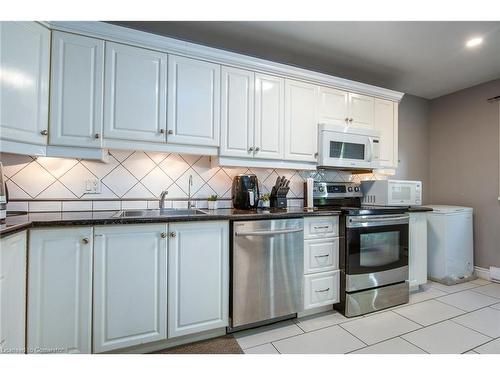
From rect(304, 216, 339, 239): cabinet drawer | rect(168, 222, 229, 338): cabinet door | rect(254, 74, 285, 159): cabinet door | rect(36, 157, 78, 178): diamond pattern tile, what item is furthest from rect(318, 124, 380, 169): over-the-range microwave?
rect(36, 157, 78, 178): diamond pattern tile

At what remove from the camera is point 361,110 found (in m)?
2.64

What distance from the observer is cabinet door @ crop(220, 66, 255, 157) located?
2.05 meters

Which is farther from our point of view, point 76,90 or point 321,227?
point 321,227

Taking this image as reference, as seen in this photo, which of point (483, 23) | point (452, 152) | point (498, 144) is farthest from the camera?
point (452, 152)

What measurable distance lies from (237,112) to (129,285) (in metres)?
1.54

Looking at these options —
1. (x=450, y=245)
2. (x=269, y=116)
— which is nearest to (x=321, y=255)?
(x=269, y=116)

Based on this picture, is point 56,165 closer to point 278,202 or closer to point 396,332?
point 278,202

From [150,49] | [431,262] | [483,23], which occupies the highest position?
[483,23]

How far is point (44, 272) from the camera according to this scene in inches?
52.5

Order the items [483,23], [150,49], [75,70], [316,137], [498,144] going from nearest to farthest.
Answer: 1. [75,70]
2. [150,49]
3. [483,23]
4. [316,137]
5. [498,144]

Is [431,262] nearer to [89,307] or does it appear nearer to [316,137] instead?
[316,137]

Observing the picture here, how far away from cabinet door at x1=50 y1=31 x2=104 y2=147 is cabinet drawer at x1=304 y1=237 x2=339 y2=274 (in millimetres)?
1807

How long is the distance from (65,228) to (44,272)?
0.26 m
